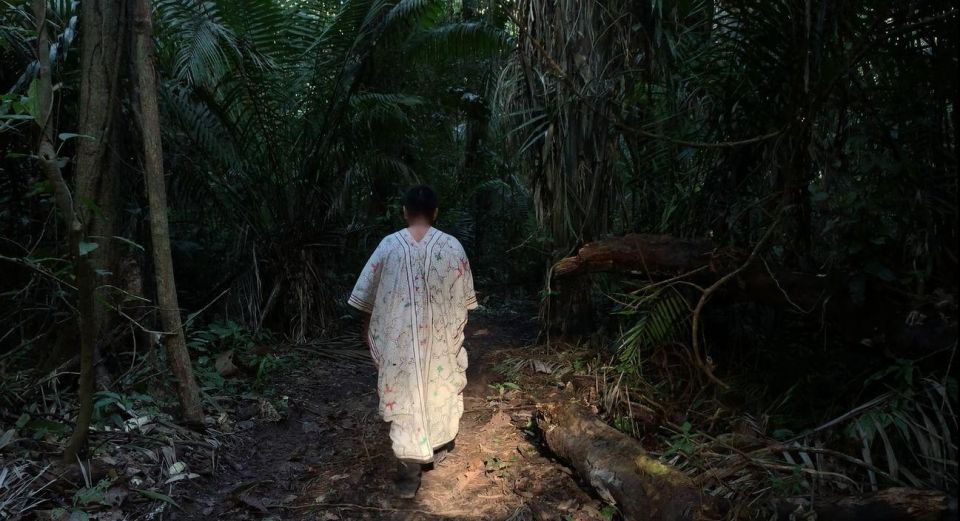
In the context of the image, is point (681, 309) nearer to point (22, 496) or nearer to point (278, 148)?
point (22, 496)

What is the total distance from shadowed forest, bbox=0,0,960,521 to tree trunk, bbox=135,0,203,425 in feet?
0.05

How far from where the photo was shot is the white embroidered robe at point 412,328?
10.7 feet

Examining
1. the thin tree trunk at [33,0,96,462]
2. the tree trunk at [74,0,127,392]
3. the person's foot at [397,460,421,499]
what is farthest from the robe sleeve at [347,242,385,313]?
the tree trunk at [74,0,127,392]

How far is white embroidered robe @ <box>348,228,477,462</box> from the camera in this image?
10.7 feet

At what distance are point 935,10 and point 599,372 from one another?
2.83 m

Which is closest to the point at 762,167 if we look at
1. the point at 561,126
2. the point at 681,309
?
the point at 681,309

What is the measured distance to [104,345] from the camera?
3.70 metres

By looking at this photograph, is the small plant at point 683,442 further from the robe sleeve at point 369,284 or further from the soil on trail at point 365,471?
the robe sleeve at point 369,284

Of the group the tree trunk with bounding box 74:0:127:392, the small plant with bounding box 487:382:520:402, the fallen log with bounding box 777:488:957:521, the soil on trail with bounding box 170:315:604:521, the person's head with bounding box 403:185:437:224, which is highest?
the tree trunk with bounding box 74:0:127:392

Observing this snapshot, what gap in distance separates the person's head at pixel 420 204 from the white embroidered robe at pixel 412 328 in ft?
0.31

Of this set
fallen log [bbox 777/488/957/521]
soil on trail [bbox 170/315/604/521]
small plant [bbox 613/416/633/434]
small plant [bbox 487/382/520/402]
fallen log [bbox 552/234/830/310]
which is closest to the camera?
fallen log [bbox 777/488/957/521]

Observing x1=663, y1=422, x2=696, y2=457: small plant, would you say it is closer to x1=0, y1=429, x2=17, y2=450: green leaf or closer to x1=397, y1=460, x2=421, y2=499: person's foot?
x1=397, y1=460, x2=421, y2=499: person's foot

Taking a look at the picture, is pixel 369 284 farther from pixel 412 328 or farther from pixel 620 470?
pixel 620 470

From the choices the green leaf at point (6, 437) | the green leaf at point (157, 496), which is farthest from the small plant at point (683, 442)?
the green leaf at point (6, 437)
